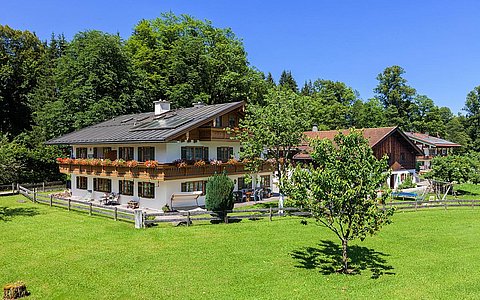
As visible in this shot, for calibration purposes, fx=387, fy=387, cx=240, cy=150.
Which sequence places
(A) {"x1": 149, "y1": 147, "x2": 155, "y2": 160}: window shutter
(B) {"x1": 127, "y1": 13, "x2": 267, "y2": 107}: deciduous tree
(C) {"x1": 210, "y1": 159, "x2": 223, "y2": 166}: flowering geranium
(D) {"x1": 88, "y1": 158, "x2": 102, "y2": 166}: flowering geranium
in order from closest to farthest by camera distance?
(A) {"x1": 149, "y1": 147, "x2": 155, "y2": 160}: window shutter < (C) {"x1": 210, "y1": 159, "x2": 223, "y2": 166}: flowering geranium < (D) {"x1": 88, "y1": 158, "x2": 102, "y2": 166}: flowering geranium < (B) {"x1": 127, "y1": 13, "x2": 267, "y2": 107}: deciduous tree

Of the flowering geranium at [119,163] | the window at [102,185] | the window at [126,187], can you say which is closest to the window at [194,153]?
the flowering geranium at [119,163]

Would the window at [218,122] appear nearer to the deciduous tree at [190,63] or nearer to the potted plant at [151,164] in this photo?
the potted plant at [151,164]

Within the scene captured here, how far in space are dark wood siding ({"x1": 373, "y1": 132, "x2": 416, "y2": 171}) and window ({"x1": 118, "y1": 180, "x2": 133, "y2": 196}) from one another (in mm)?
23770

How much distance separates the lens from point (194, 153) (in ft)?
93.1

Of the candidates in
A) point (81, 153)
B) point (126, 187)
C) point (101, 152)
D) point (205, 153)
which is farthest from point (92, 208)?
point (81, 153)

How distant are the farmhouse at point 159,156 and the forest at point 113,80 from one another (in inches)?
229

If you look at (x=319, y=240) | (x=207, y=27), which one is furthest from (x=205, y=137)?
(x=207, y=27)

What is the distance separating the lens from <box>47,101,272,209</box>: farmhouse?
85.8ft

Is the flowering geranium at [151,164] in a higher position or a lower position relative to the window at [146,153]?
lower

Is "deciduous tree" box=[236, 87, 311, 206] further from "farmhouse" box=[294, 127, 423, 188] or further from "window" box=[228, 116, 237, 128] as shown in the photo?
"farmhouse" box=[294, 127, 423, 188]

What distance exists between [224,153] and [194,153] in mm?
3174

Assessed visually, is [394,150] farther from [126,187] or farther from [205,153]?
[126,187]

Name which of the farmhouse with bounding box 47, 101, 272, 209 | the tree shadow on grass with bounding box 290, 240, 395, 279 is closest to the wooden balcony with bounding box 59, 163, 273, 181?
the farmhouse with bounding box 47, 101, 272, 209

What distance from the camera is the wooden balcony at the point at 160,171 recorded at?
25.1m
